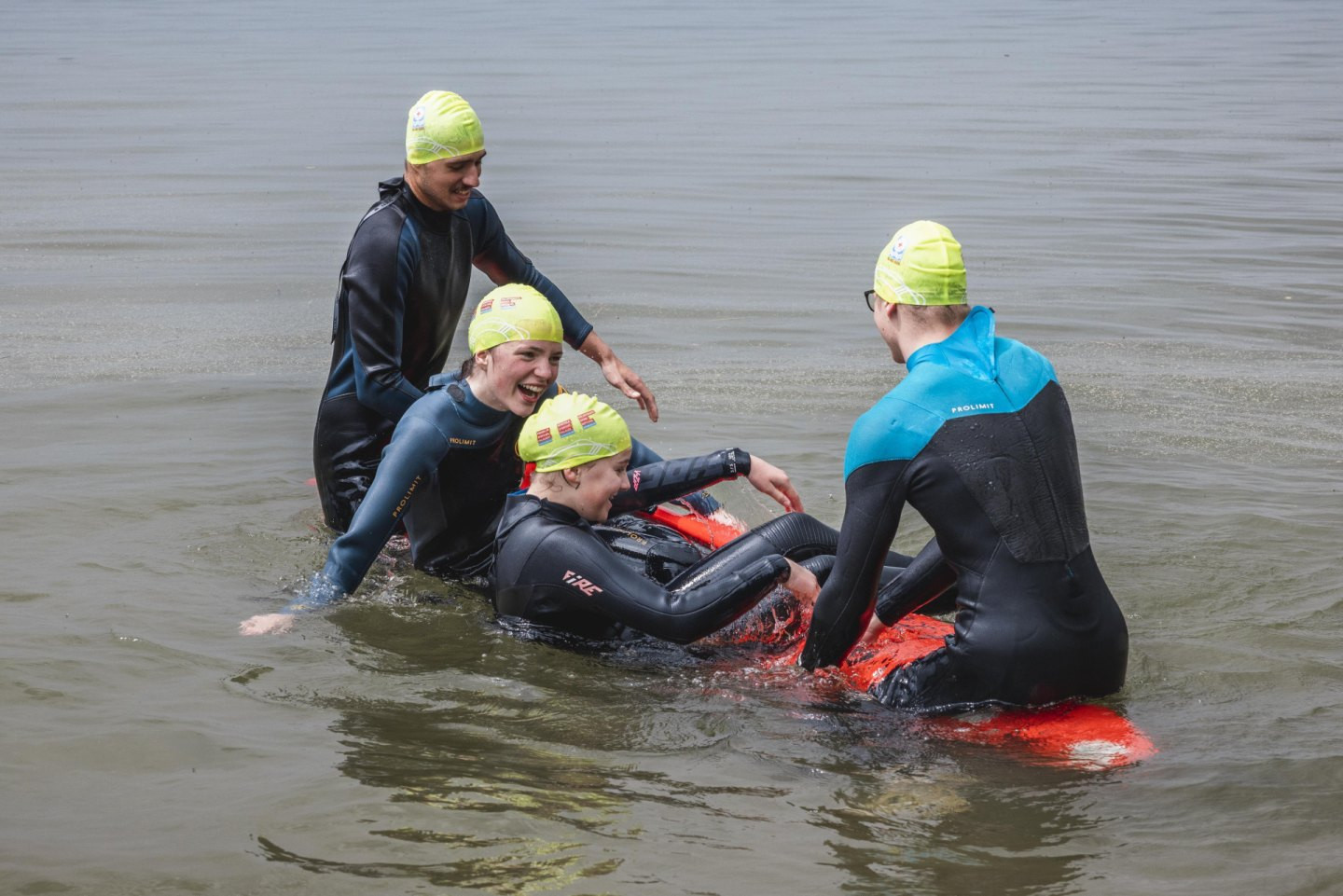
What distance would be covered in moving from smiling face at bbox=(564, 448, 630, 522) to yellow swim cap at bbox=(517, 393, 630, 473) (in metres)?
0.03

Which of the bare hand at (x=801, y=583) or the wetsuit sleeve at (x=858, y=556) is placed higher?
the wetsuit sleeve at (x=858, y=556)

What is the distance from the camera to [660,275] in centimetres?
1366

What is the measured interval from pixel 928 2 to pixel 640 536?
173 feet

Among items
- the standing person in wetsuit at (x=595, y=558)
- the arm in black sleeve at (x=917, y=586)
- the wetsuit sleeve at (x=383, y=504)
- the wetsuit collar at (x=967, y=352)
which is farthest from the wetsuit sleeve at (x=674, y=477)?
the wetsuit collar at (x=967, y=352)

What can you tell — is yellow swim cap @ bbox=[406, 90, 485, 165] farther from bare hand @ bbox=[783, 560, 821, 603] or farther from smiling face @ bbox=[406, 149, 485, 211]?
bare hand @ bbox=[783, 560, 821, 603]

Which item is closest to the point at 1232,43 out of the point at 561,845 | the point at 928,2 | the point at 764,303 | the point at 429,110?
the point at 928,2

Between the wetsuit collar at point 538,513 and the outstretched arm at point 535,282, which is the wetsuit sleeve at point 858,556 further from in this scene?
the outstretched arm at point 535,282

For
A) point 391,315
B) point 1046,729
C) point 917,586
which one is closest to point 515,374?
point 391,315

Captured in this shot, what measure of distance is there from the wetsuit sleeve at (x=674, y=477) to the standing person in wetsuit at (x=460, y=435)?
1.79ft

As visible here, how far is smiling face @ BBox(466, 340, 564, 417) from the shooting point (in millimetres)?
6059

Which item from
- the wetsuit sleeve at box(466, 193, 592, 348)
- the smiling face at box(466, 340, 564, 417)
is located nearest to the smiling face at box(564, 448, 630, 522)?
the smiling face at box(466, 340, 564, 417)

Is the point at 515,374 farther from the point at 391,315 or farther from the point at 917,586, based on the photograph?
the point at 917,586

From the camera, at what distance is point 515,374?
19.9ft

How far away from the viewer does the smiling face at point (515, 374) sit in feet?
19.9
